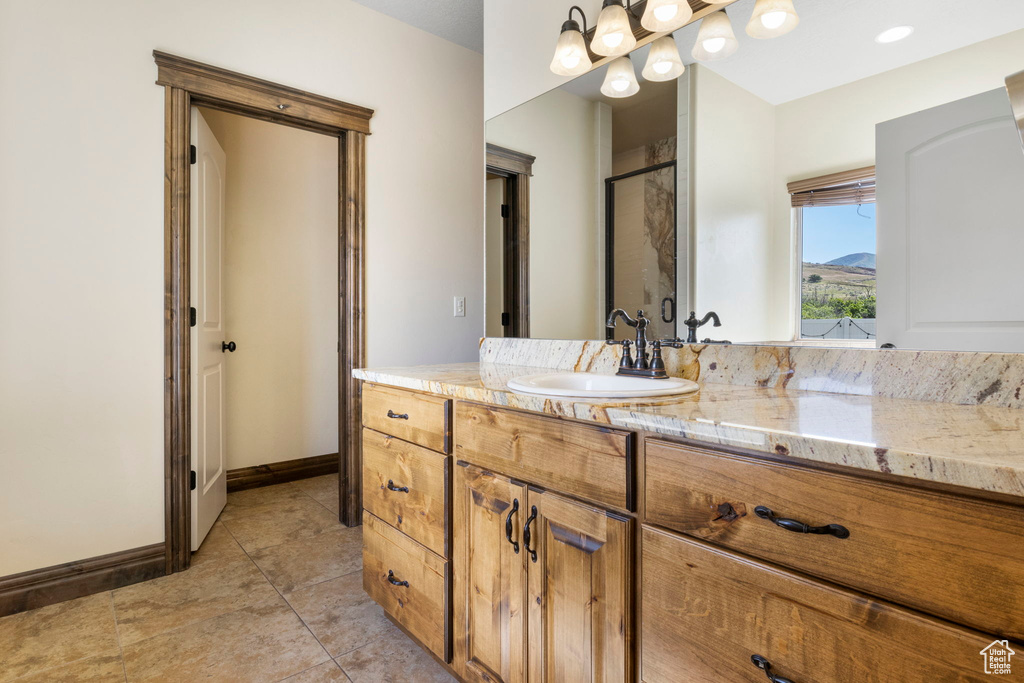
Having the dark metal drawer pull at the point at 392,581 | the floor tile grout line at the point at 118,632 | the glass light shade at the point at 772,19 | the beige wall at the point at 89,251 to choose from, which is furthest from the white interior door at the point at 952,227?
the beige wall at the point at 89,251

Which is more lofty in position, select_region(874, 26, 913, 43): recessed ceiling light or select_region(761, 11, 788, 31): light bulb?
select_region(761, 11, 788, 31): light bulb

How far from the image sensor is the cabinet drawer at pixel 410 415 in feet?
4.40

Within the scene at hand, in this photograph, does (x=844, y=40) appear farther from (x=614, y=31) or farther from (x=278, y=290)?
(x=278, y=290)

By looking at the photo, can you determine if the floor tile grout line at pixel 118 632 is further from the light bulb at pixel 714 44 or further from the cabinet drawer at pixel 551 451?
the light bulb at pixel 714 44

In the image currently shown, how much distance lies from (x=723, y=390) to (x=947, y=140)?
64 cm

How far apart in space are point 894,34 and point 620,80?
75 centimetres

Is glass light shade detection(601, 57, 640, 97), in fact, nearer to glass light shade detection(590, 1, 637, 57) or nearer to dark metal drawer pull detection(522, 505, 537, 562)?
glass light shade detection(590, 1, 637, 57)

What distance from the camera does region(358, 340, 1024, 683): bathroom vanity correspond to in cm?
56

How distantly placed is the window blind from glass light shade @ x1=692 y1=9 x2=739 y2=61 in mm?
413

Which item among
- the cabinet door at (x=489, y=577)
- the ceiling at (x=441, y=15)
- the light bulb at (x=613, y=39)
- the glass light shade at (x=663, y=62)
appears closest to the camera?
the cabinet door at (x=489, y=577)

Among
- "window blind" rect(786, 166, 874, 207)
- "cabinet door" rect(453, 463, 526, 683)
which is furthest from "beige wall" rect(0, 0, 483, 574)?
"window blind" rect(786, 166, 874, 207)

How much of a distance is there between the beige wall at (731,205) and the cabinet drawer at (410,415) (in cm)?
73

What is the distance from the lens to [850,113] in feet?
3.73

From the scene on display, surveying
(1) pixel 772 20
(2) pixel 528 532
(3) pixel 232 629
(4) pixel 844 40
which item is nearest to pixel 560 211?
(1) pixel 772 20
